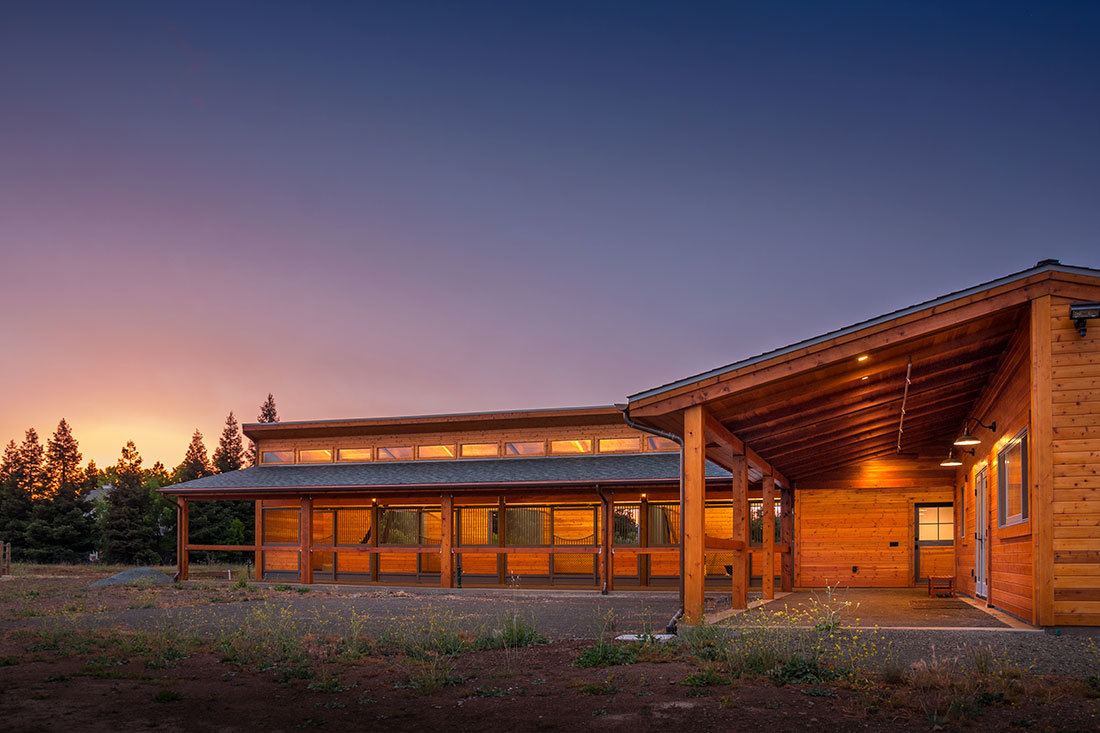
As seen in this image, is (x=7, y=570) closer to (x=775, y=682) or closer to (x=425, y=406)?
(x=425, y=406)

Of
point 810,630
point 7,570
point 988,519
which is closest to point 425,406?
point 7,570

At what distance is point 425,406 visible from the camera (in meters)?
49.7

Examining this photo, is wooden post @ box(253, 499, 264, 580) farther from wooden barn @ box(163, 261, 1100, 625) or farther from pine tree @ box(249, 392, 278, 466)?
pine tree @ box(249, 392, 278, 466)

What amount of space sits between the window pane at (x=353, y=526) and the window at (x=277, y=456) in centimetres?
337

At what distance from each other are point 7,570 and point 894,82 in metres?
31.7

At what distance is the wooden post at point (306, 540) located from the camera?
25.5m

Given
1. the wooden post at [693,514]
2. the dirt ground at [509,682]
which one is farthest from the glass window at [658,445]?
the wooden post at [693,514]

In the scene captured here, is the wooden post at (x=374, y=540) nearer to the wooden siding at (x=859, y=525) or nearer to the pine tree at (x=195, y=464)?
the wooden siding at (x=859, y=525)

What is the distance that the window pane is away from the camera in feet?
88.5

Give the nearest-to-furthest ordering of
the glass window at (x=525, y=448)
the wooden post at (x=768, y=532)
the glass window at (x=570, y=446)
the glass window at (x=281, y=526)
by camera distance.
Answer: the wooden post at (x=768, y=532), the glass window at (x=570, y=446), the glass window at (x=525, y=448), the glass window at (x=281, y=526)

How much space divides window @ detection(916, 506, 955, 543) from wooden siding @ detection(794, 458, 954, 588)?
0.25 metres

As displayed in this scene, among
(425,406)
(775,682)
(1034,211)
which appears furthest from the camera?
(425,406)

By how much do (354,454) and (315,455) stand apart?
1.45 metres

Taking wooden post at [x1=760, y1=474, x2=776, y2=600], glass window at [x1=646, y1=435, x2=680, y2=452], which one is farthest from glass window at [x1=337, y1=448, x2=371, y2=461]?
wooden post at [x1=760, y1=474, x2=776, y2=600]
